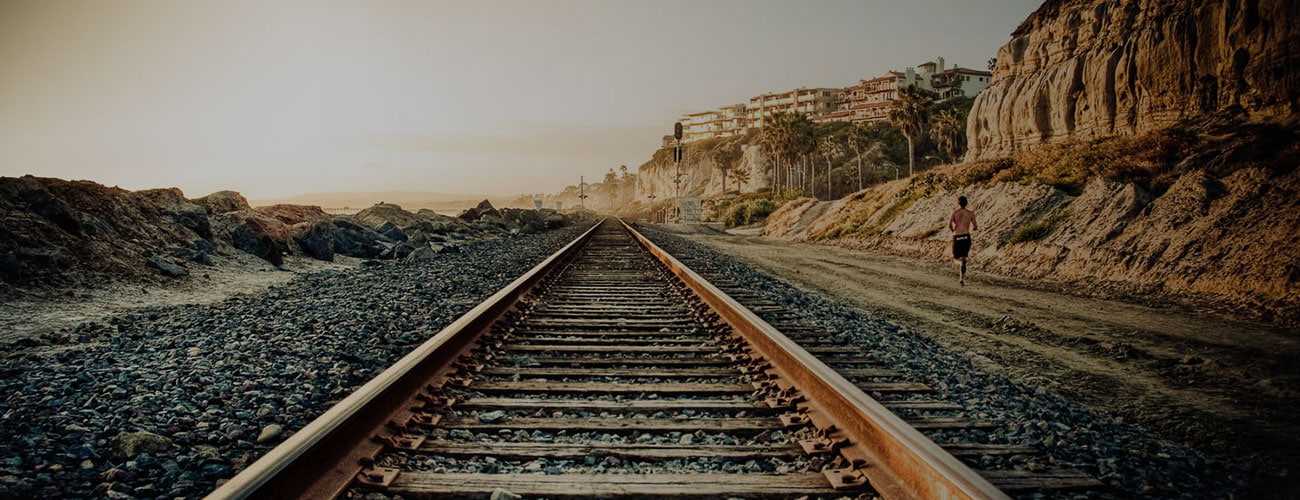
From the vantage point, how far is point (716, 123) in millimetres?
170000

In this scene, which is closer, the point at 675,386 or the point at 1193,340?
the point at 675,386

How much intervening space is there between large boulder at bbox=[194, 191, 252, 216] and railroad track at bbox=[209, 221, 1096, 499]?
14.0 metres

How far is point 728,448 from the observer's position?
115 inches

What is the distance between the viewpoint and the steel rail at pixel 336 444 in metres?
2.07

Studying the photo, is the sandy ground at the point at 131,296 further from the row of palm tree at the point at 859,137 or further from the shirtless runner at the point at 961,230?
the row of palm tree at the point at 859,137

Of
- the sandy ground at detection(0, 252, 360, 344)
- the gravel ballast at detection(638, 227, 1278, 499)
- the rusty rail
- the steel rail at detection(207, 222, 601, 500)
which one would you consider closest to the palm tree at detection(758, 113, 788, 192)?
the sandy ground at detection(0, 252, 360, 344)

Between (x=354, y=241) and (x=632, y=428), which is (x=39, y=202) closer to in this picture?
(x=354, y=241)

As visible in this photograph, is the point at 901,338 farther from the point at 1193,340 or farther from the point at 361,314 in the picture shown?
the point at 361,314

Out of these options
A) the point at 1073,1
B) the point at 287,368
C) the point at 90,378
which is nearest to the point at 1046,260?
the point at 287,368

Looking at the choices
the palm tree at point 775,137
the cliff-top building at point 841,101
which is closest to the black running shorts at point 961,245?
the palm tree at point 775,137

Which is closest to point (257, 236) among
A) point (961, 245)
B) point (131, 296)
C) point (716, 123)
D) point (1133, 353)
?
point (131, 296)

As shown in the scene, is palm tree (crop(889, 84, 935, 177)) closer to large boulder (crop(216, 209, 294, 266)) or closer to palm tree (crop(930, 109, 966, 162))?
palm tree (crop(930, 109, 966, 162))

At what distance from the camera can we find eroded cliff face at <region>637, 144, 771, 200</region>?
116 meters

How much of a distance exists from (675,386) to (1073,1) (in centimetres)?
5343
